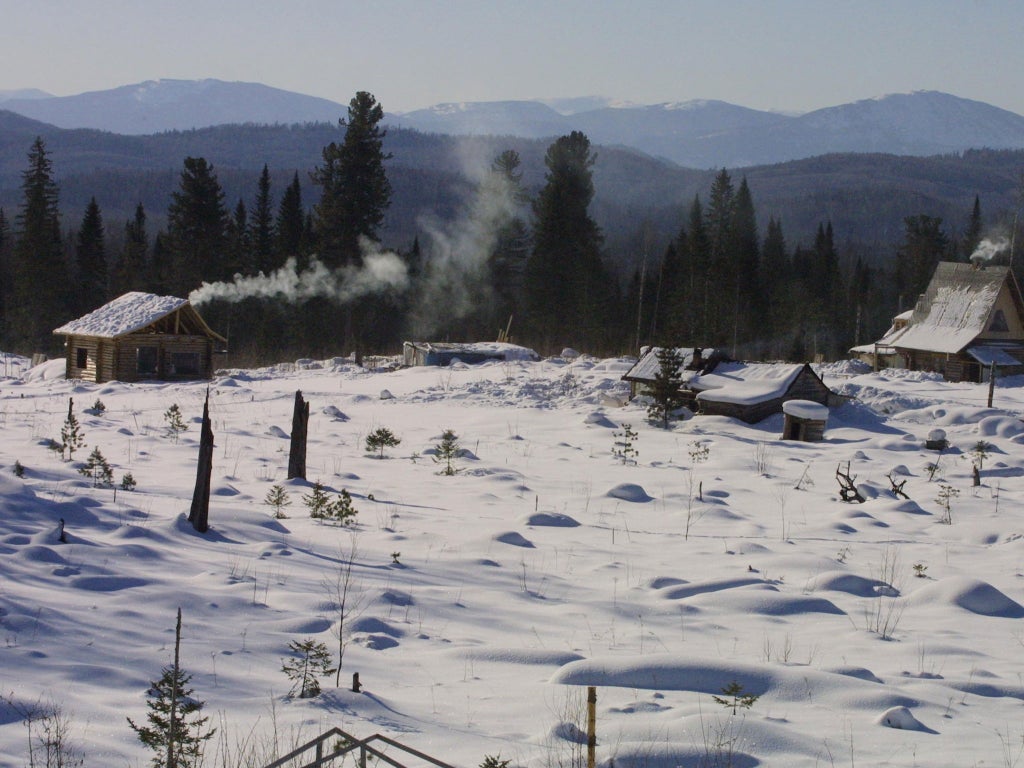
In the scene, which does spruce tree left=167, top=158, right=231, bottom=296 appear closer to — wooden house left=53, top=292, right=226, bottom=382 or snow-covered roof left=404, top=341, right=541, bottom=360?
wooden house left=53, top=292, right=226, bottom=382

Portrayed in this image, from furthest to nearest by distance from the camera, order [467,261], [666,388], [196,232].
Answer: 1. [467,261]
2. [196,232]
3. [666,388]

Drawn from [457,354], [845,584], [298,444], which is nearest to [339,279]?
[457,354]

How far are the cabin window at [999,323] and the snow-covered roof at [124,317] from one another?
32.1 metres

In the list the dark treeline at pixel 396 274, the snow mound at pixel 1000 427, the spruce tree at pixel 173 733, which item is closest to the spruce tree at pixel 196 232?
the dark treeline at pixel 396 274

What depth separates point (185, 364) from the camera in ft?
118

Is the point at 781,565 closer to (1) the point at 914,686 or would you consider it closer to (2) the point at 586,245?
(1) the point at 914,686

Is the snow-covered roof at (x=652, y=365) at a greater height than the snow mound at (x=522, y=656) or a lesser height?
greater

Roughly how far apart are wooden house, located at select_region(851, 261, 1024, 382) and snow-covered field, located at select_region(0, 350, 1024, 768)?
22883 mm

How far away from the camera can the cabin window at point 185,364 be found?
117 ft

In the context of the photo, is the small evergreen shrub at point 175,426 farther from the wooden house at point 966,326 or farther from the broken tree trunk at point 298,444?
the wooden house at point 966,326

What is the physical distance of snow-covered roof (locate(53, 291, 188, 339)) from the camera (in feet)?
111

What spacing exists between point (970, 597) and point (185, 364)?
31.3 metres

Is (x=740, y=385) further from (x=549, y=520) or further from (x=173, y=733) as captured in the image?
(x=173, y=733)

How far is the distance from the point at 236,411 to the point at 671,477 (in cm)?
1265
